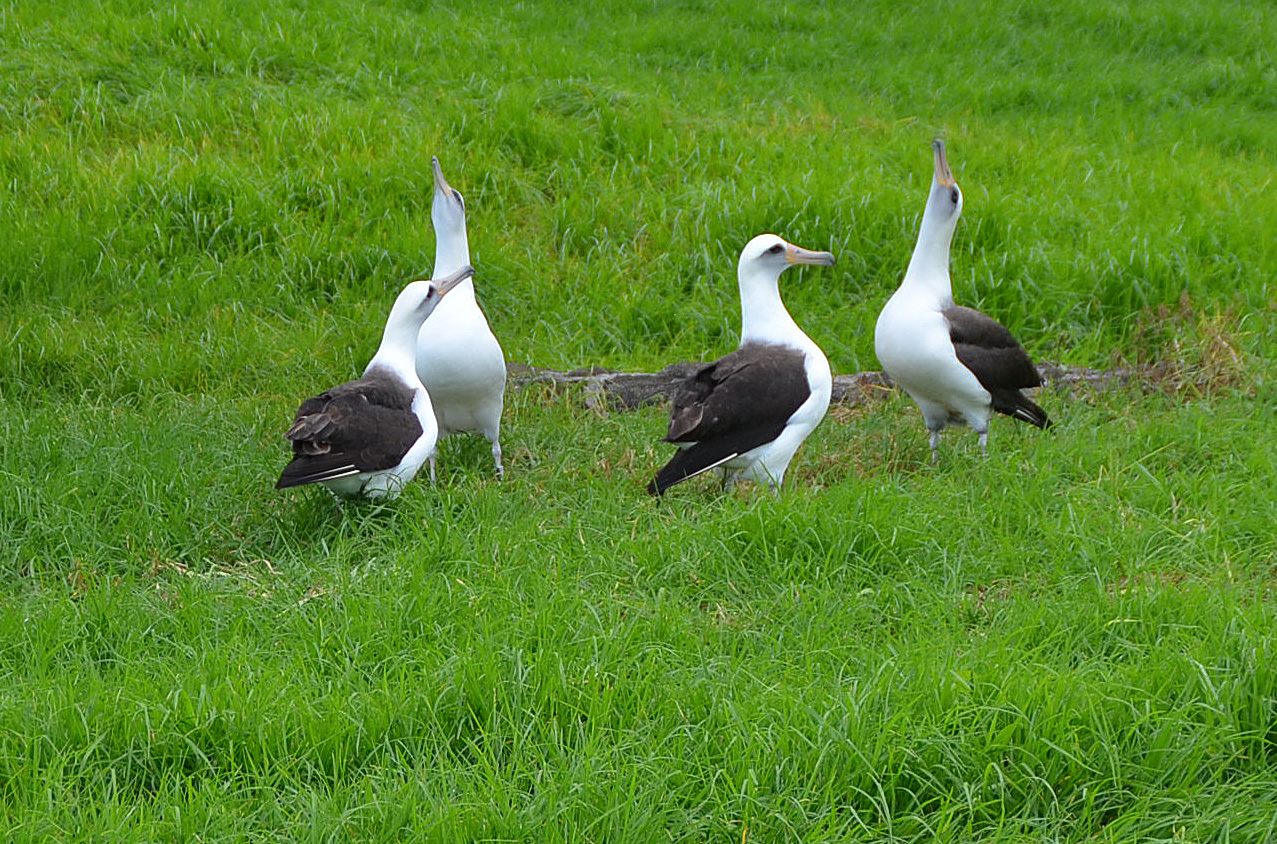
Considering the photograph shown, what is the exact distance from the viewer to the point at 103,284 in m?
7.49

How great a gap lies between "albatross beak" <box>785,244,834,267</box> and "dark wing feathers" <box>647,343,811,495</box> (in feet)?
2.37

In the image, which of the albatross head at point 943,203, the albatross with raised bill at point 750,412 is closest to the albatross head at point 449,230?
the albatross with raised bill at point 750,412

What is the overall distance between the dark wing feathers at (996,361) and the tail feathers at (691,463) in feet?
4.29

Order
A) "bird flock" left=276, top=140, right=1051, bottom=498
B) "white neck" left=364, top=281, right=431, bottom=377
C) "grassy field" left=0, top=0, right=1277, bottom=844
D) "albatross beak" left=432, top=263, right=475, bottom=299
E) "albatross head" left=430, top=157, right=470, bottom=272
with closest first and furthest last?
"grassy field" left=0, top=0, right=1277, bottom=844
"bird flock" left=276, top=140, right=1051, bottom=498
"white neck" left=364, top=281, right=431, bottom=377
"albatross beak" left=432, top=263, right=475, bottom=299
"albatross head" left=430, top=157, right=470, bottom=272

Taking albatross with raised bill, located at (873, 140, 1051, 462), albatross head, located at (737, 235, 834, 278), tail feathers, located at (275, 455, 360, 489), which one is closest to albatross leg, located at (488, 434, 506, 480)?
tail feathers, located at (275, 455, 360, 489)

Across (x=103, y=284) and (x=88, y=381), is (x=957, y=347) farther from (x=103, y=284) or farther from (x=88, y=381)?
(x=103, y=284)

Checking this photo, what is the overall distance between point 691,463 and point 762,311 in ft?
3.31

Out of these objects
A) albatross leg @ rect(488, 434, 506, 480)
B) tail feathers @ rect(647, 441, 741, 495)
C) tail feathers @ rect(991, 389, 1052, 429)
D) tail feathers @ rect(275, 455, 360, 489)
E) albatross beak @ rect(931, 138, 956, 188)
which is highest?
albatross beak @ rect(931, 138, 956, 188)

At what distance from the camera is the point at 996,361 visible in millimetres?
5734

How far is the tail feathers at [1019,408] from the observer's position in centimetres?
581

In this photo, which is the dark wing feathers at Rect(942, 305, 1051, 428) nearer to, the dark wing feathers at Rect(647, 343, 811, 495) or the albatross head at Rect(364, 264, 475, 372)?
the dark wing feathers at Rect(647, 343, 811, 495)

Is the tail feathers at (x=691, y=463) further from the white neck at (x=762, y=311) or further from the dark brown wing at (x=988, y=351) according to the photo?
the dark brown wing at (x=988, y=351)

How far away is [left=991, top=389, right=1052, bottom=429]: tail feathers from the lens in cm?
581

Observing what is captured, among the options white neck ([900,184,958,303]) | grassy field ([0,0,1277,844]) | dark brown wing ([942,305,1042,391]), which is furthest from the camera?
white neck ([900,184,958,303])
